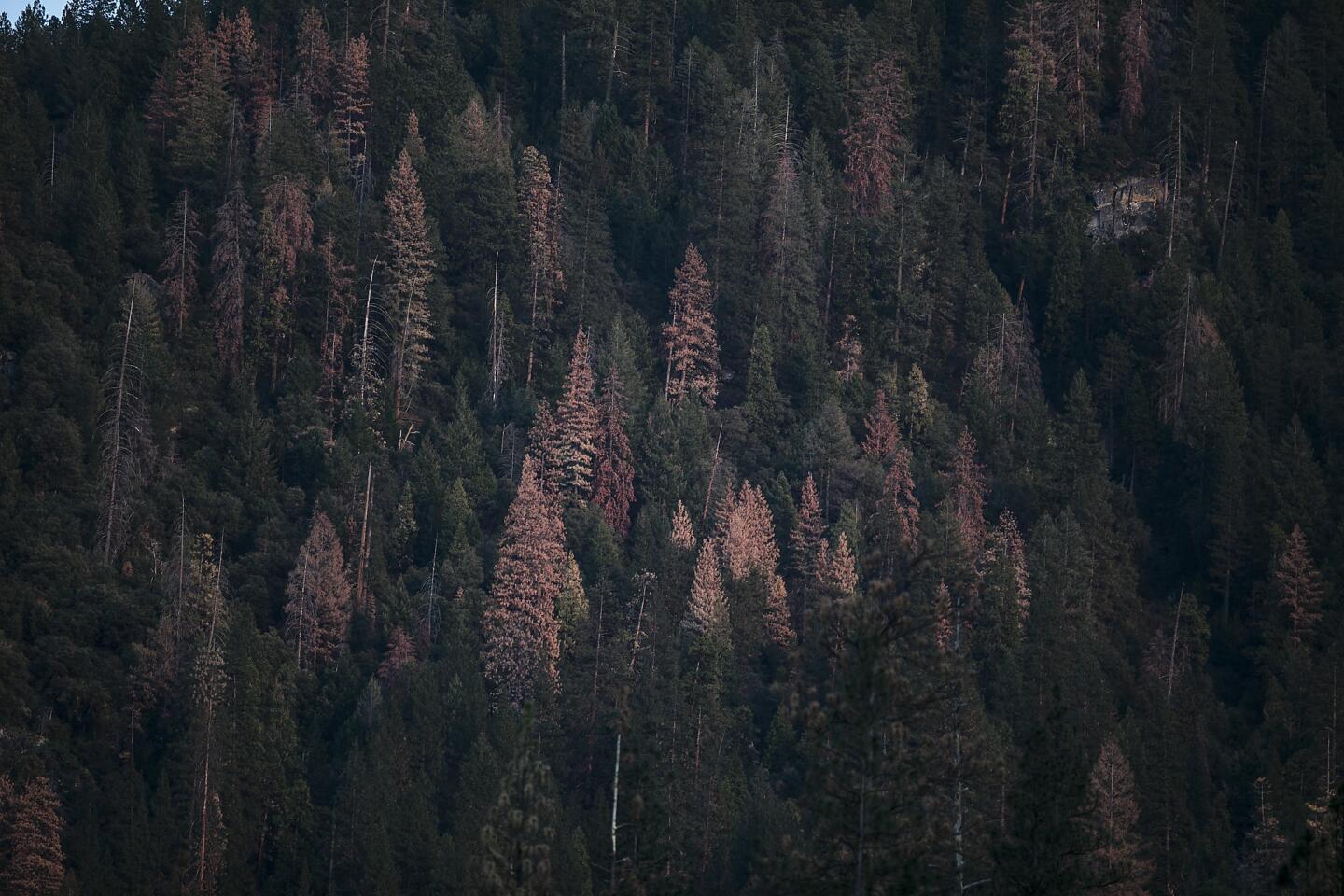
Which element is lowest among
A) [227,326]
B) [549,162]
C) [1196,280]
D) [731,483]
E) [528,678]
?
[528,678]

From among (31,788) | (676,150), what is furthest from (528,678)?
(676,150)

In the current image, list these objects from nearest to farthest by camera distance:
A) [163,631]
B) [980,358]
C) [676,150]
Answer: [163,631]
[980,358]
[676,150]

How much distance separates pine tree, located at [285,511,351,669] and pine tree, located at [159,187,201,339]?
51.7 ft

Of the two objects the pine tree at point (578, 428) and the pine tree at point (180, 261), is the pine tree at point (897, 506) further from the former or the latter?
the pine tree at point (180, 261)

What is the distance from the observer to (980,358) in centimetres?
10175

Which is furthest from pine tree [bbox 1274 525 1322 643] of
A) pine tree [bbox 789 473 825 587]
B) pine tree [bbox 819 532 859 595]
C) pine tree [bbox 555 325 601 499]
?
pine tree [bbox 555 325 601 499]

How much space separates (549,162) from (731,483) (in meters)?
27.5

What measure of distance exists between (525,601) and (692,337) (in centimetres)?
2129

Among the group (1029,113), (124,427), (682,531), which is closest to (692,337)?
(682,531)

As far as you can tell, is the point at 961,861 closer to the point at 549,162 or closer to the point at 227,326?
the point at 227,326

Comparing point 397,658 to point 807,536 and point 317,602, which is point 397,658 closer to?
point 317,602

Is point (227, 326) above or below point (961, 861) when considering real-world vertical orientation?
above

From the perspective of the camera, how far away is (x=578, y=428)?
86.9 m

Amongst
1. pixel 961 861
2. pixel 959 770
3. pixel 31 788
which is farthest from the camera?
pixel 31 788
